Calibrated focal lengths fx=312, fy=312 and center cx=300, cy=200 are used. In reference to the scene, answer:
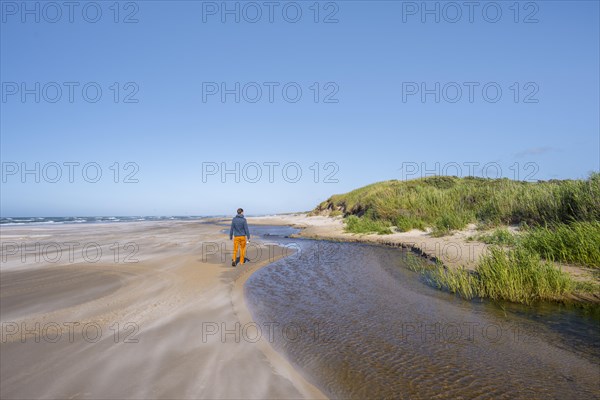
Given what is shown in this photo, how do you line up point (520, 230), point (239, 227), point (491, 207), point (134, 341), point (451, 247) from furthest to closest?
point (491, 207), point (520, 230), point (451, 247), point (239, 227), point (134, 341)

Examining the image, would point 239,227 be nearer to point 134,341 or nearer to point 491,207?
point 134,341

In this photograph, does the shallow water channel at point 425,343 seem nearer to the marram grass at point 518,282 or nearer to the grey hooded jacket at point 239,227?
the marram grass at point 518,282

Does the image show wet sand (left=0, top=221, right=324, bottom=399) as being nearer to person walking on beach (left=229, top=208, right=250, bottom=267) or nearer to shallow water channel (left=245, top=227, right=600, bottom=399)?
shallow water channel (left=245, top=227, right=600, bottom=399)

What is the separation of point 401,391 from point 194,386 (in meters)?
2.26

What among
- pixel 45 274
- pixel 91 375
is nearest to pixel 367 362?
pixel 91 375

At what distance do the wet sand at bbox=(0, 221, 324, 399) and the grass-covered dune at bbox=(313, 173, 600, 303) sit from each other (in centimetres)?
518

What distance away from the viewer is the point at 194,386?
336 cm

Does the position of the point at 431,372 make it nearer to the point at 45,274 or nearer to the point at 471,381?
the point at 471,381

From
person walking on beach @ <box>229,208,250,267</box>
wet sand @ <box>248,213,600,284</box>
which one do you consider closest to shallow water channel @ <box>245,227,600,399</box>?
wet sand @ <box>248,213,600,284</box>

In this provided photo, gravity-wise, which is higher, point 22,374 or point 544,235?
point 544,235

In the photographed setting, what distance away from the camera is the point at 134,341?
4.58 metres

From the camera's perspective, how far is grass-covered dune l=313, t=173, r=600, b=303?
6.43 meters

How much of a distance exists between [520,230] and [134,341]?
50.4 ft

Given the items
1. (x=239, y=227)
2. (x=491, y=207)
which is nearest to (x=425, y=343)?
(x=239, y=227)
